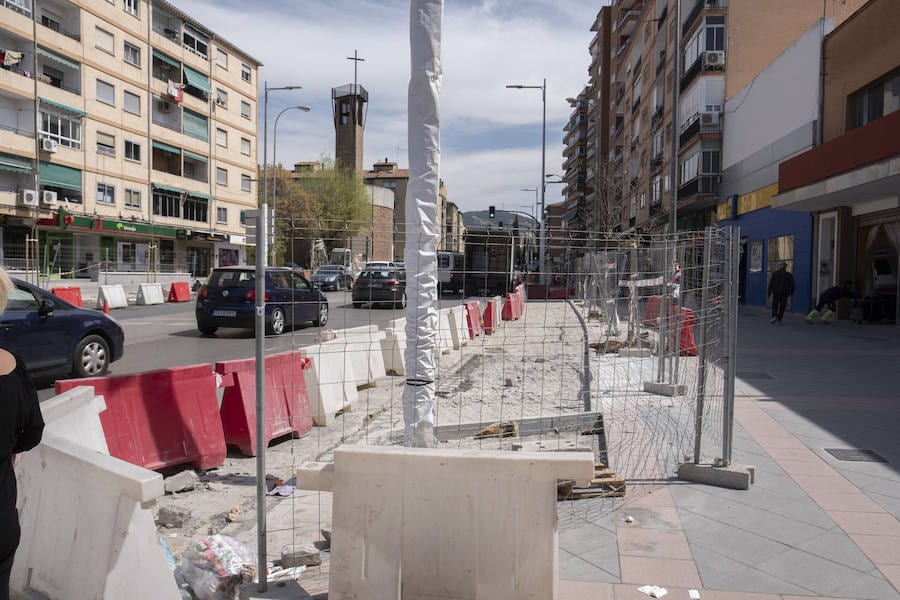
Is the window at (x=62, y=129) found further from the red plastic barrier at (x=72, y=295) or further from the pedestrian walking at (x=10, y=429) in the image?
the pedestrian walking at (x=10, y=429)

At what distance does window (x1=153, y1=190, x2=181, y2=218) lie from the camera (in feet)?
132

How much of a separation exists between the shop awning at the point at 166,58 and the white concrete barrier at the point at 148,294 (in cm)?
2033

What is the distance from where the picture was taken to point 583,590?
126 inches

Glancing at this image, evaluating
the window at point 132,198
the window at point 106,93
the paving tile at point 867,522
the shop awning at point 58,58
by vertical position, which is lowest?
the paving tile at point 867,522

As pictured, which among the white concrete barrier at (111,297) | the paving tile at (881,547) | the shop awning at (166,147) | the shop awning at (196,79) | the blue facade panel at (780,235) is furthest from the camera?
the shop awning at (196,79)

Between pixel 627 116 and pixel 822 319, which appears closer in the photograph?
pixel 822 319

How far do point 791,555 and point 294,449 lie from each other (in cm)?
422

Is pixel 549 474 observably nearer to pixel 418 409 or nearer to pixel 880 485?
pixel 418 409

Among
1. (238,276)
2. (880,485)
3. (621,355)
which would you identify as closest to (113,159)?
(238,276)

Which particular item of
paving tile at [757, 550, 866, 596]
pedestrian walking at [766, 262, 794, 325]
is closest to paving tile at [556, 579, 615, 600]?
paving tile at [757, 550, 866, 596]

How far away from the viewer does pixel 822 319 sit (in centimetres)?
1855

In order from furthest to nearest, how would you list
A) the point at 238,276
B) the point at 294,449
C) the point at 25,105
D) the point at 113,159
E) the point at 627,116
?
1. the point at 627,116
2. the point at 113,159
3. the point at 25,105
4. the point at 238,276
5. the point at 294,449

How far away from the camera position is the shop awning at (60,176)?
31.8 metres

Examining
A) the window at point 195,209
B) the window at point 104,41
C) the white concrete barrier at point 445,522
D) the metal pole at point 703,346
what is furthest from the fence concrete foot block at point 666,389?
the window at point 195,209
